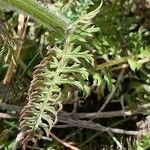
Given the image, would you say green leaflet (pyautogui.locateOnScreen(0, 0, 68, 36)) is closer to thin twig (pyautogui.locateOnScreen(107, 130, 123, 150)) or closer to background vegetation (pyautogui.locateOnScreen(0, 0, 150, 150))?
background vegetation (pyautogui.locateOnScreen(0, 0, 150, 150))

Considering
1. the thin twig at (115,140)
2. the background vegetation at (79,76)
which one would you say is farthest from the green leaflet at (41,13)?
the thin twig at (115,140)

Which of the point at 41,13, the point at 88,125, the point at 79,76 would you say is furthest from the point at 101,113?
the point at 41,13

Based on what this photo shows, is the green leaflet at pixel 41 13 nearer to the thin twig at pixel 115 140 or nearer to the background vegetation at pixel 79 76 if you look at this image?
the background vegetation at pixel 79 76

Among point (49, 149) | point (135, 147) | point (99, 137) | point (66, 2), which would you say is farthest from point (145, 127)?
point (66, 2)

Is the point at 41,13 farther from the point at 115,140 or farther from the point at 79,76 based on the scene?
the point at 115,140

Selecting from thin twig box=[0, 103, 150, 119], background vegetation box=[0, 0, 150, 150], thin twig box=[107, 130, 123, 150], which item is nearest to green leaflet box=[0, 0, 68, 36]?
background vegetation box=[0, 0, 150, 150]

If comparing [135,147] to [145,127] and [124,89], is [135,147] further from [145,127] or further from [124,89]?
[124,89]

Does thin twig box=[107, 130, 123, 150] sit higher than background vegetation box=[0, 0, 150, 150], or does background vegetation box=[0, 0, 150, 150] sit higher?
background vegetation box=[0, 0, 150, 150]
